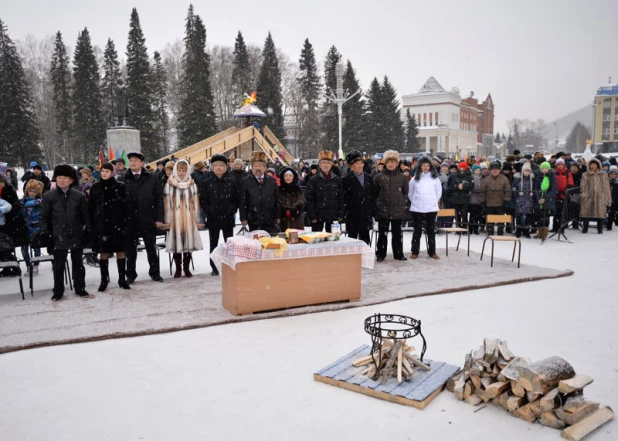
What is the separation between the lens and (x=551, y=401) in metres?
3.48

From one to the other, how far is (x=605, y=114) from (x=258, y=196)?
9548 centimetres

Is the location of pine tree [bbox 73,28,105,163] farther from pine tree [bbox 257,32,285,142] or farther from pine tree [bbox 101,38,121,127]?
pine tree [bbox 257,32,285,142]

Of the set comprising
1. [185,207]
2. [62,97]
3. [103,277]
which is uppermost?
[62,97]

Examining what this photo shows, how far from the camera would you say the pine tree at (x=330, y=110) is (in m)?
50.6

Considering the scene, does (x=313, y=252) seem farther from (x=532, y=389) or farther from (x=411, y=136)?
(x=411, y=136)

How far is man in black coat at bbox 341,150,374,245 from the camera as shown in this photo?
8570 mm

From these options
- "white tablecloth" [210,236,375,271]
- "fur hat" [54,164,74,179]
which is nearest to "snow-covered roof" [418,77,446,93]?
"white tablecloth" [210,236,375,271]

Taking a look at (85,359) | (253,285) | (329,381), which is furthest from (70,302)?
(329,381)

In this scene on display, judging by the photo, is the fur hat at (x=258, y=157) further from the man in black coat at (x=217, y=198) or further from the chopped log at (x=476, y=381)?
the chopped log at (x=476, y=381)

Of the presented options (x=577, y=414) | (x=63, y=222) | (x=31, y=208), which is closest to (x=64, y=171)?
(x=63, y=222)

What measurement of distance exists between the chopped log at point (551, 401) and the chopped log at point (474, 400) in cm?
46

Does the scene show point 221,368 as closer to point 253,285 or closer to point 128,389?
point 128,389

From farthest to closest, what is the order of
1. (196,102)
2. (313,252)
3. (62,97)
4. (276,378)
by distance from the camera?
(62,97), (196,102), (313,252), (276,378)

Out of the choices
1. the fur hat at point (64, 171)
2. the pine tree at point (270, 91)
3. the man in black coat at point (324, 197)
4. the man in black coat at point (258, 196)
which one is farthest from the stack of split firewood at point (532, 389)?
the pine tree at point (270, 91)
